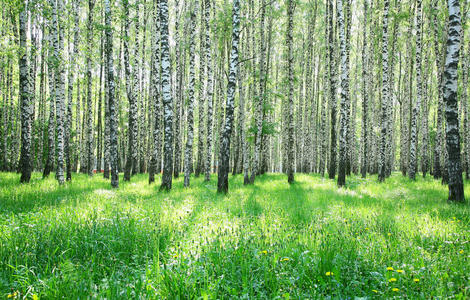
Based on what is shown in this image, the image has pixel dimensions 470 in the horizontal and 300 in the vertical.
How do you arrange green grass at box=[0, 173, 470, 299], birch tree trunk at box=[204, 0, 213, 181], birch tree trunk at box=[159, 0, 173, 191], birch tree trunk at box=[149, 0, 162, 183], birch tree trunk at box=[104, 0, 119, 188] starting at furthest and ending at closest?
1. birch tree trunk at box=[149, 0, 162, 183]
2. birch tree trunk at box=[204, 0, 213, 181]
3. birch tree trunk at box=[104, 0, 119, 188]
4. birch tree trunk at box=[159, 0, 173, 191]
5. green grass at box=[0, 173, 470, 299]

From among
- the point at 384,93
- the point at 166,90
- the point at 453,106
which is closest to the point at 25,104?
the point at 166,90

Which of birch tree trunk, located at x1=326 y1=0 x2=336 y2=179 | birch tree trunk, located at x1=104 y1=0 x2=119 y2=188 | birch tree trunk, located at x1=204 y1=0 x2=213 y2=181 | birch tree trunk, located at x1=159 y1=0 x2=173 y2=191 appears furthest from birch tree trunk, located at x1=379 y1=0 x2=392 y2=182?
birch tree trunk, located at x1=104 y1=0 x2=119 y2=188

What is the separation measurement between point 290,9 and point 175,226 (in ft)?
42.2

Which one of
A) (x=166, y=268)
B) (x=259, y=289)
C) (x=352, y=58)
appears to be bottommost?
(x=259, y=289)

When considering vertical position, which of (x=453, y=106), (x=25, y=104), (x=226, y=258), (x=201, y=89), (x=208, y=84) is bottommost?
(x=226, y=258)

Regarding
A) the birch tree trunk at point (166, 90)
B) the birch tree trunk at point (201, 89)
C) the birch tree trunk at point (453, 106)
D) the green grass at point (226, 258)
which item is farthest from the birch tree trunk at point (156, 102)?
the birch tree trunk at point (453, 106)

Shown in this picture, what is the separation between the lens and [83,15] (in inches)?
1019

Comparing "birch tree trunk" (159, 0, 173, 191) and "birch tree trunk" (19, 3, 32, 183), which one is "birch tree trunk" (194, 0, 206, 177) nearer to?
"birch tree trunk" (159, 0, 173, 191)

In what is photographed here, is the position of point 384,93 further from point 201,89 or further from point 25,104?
point 25,104

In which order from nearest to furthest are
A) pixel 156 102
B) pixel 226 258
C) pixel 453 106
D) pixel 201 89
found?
pixel 226 258 < pixel 453 106 < pixel 156 102 < pixel 201 89

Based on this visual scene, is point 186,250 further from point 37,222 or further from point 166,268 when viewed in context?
point 37,222

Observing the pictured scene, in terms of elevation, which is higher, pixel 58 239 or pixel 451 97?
pixel 451 97

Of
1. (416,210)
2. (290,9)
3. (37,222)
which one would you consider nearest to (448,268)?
(416,210)

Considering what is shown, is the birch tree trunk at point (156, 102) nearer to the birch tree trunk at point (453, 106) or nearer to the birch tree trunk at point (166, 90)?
the birch tree trunk at point (166, 90)
